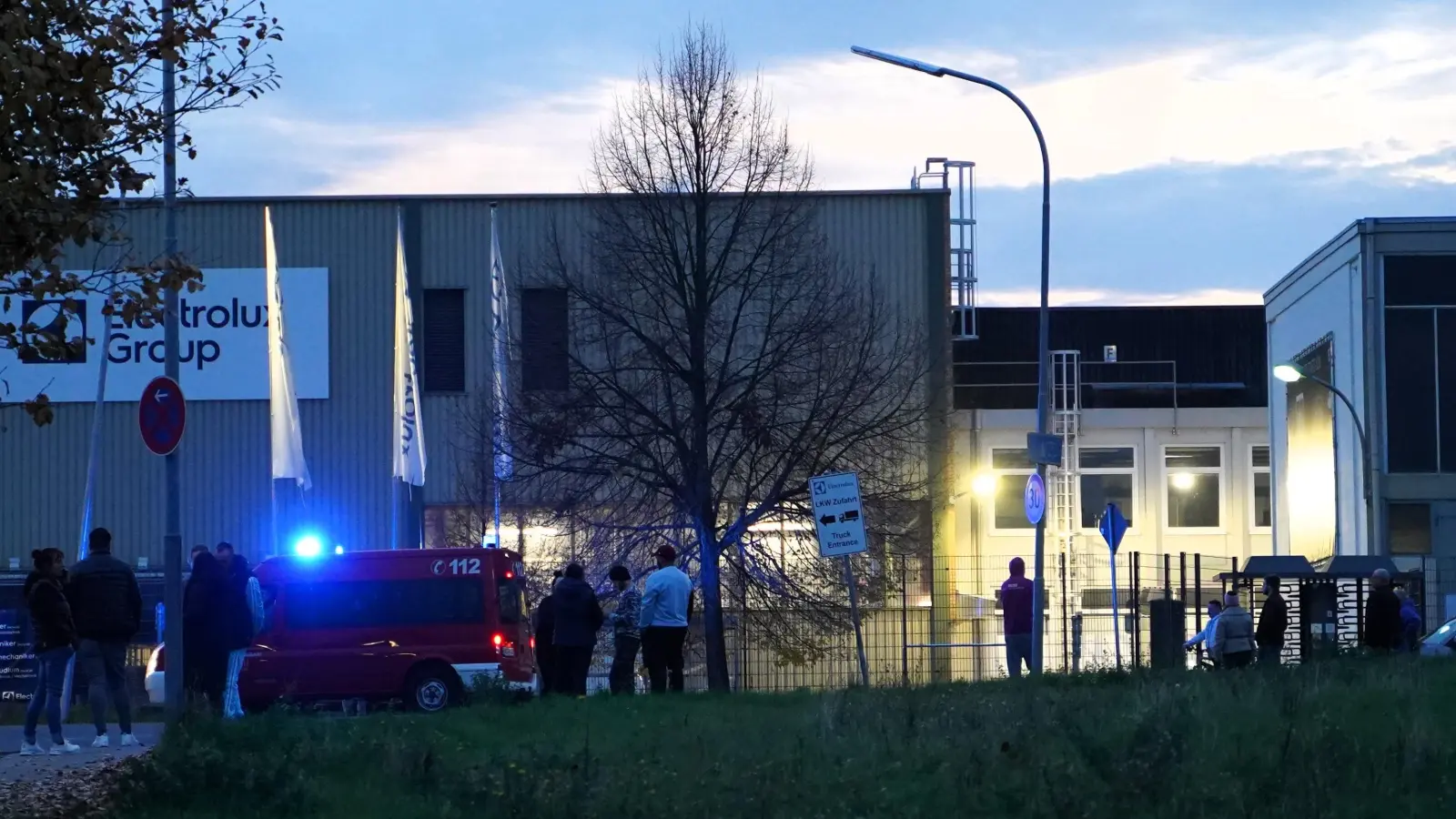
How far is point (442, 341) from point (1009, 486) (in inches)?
749

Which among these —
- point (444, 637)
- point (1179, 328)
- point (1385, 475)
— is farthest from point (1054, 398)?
point (444, 637)

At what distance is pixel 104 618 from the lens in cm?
1506

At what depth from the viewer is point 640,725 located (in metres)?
13.7

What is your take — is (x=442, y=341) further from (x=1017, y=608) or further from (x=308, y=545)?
(x=1017, y=608)

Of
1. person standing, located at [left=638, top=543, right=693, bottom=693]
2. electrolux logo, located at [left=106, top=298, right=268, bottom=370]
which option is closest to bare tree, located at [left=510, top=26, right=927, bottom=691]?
person standing, located at [left=638, top=543, right=693, bottom=693]

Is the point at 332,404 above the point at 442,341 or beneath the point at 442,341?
beneath

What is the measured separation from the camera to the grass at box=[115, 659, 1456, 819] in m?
10.1

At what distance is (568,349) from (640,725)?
1523cm

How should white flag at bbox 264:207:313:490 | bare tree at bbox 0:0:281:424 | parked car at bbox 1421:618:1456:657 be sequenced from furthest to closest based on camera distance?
1. white flag at bbox 264:207:313:490
2. parked car at bbox 1421:618:1456:657
3. bare tree at bbox 0:0:281:424

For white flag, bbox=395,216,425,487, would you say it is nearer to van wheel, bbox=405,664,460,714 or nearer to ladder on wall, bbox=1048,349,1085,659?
van wheel, bbox=405,664,460,714

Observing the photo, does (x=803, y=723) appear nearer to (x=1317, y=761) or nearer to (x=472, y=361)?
(x=1317, y=761)

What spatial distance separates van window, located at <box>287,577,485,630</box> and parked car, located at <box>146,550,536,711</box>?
0.03 ft

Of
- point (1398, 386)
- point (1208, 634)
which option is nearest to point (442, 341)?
point (1398, 386)

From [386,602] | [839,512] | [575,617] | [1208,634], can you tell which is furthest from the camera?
[1208,634]
